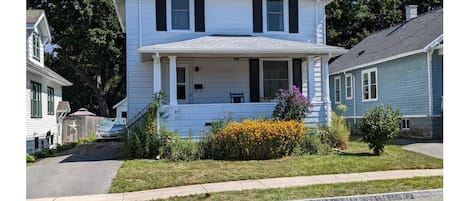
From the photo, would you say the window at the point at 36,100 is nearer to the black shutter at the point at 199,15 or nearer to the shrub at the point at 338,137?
the black shutter at the point at 199,15

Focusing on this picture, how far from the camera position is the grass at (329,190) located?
8.66 m

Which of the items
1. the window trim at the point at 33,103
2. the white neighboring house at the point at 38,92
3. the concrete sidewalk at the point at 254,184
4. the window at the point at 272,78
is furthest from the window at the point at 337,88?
the window trim at the point at 33,103

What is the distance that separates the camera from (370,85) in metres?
23.0

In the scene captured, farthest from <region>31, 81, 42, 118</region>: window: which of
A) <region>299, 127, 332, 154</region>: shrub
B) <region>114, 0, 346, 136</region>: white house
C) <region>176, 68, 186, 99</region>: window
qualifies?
<region>299, 127, 332, 154</region>: shrub

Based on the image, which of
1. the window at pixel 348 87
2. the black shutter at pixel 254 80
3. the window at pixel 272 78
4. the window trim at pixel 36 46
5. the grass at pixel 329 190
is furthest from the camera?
the window at pixel 348 87

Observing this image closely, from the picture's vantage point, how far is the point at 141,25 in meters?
17.7

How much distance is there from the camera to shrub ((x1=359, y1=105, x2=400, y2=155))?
13.2 meters

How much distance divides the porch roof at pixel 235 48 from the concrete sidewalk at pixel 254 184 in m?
5.85

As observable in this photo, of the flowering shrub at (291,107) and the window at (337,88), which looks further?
the window at (337,88)

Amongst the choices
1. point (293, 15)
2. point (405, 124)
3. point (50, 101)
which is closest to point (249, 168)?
point (293, 15)

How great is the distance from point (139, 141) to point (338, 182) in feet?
20.6

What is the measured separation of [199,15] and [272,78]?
3709 millimetres

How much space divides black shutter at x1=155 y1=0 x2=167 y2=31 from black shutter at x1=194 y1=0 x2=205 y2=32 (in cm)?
122

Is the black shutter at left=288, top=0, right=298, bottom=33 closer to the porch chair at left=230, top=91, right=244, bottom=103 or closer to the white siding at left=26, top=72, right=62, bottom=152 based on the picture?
the porch chair at left=230, top=91, right=244, bottom=103
